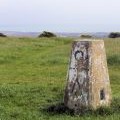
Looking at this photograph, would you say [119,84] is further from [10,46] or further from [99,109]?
[10,46]

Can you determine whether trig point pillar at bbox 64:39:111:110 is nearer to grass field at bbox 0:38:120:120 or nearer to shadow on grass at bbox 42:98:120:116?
shadow on grass at bbox 42:98:120:116

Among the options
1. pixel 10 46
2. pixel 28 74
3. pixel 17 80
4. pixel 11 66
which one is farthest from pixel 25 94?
pixel 10 46

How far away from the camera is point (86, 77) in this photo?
11.2 meters

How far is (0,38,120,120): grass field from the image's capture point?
36.2ft

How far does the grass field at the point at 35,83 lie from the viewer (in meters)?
11.0

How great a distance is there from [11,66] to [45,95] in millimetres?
10701

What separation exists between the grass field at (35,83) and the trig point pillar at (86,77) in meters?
0.40

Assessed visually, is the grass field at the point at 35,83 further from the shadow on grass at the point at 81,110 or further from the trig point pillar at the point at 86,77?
the trig point pillar at the point at 86,77

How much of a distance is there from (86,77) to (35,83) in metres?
5.83

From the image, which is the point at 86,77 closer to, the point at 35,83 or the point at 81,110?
the point at 81,110

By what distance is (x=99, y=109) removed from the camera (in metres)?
11.3


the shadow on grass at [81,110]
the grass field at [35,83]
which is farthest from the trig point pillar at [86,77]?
the grass field at [35,83]

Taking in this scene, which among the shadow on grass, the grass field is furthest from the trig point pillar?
the grass field

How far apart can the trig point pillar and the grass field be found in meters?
0.40
